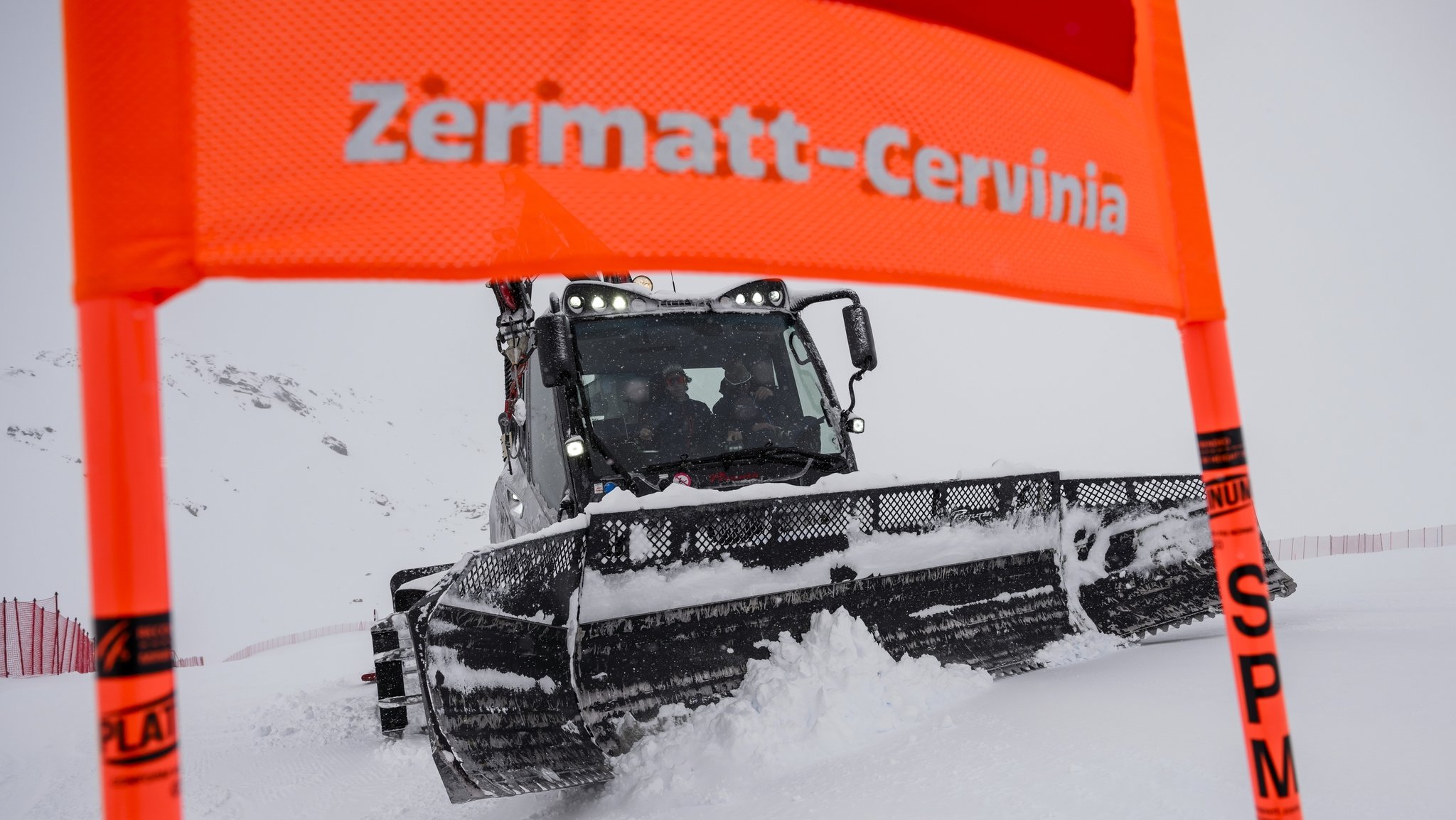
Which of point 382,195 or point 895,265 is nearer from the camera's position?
point 382,195

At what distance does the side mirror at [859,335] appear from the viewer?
520cm

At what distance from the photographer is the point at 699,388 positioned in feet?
17.1

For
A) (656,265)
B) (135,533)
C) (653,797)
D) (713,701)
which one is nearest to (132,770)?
(135,533)

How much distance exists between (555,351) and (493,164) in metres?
3.60

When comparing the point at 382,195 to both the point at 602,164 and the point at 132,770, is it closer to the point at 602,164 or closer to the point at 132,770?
the point at 602,164

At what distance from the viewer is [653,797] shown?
124 inches

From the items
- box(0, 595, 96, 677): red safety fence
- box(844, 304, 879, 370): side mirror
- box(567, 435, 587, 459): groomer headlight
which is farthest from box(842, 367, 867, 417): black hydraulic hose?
box(0, 595, 96, 677): red safety fence

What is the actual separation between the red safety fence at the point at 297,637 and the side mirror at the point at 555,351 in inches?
636

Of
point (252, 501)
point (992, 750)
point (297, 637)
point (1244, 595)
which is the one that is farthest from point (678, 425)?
point (252, 501)

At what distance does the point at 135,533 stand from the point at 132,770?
0.26 metres

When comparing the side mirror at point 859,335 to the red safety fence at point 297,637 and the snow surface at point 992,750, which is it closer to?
the snow surface at point 992,750

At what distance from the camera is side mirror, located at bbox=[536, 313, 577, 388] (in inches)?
183

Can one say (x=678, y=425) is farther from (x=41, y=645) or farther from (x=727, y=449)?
(x=41, y=645)

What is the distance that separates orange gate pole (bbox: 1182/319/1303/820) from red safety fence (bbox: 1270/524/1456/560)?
1276 cm
